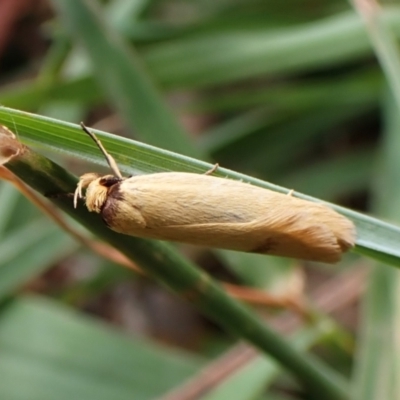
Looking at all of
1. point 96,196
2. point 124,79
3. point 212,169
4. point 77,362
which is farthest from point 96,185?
point 77,362

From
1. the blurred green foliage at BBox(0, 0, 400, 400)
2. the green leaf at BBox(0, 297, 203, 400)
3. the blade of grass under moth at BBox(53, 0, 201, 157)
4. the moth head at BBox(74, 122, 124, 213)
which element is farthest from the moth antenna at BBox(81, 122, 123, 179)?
the green leaf at BBox(0, 297, 203, 400)

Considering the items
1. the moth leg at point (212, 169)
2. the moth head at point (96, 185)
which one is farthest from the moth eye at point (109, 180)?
the moth leg at point (212, 169)

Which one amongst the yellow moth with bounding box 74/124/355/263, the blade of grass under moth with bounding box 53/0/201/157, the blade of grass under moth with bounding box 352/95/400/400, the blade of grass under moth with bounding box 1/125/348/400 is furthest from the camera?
the blade of grass under moth with bounding box 53/0/201/157

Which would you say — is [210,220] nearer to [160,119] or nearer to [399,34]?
[160,119]

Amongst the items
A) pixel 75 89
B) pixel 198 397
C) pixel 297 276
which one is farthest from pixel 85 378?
pixel 75 89

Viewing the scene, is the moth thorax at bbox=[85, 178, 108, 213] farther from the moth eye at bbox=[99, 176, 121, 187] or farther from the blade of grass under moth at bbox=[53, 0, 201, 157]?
the blade of grass under moth at bbox=[53, 0, 201, 157]

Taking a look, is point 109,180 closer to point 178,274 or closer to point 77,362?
point 178,274
